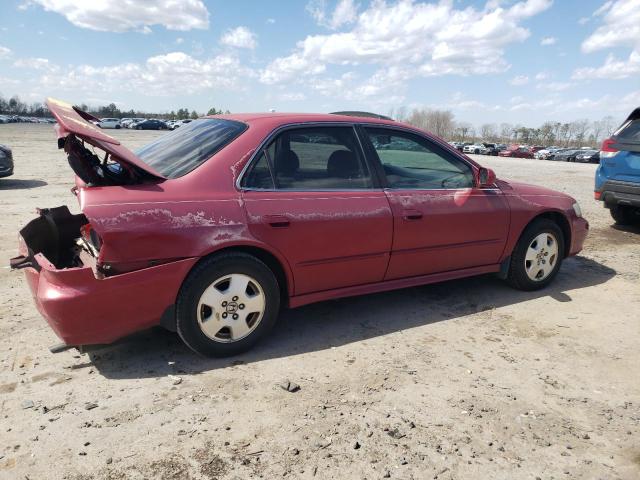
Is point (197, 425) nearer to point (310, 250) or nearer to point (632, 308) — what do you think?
point (310, 250)

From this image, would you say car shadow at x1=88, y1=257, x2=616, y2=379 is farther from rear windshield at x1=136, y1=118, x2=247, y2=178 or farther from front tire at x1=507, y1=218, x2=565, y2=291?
rear windshield at x1=136, y1=118, x2=247, y2=178

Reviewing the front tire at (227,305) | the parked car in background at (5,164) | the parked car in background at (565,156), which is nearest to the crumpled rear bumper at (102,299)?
the front tire at (227,305)

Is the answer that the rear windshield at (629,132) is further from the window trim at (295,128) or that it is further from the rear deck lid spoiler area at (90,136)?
the rear deck lid spoiler area at (90,136)

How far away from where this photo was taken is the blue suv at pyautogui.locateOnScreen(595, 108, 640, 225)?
22.9 feet

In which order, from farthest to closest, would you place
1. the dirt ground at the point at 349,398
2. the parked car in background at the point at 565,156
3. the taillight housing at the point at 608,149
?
the parked car in background at the point at 565,156, the taillight housing at the point at 608,149, the dirt ground at the point at 349,398

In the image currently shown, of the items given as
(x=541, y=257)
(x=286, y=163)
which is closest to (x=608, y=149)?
(x=541, y=257)

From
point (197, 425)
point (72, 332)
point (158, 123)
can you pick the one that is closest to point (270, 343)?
point (197, 425)

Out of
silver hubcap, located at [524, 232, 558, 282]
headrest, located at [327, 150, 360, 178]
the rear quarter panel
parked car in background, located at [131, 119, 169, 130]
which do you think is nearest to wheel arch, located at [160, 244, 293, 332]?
headrest, located at [327, 150, 360, 178]

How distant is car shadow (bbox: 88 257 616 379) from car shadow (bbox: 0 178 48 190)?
900 cm

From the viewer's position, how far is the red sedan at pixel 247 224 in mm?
2984

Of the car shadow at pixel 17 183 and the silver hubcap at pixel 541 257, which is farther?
the car shadow at pixel 17 183

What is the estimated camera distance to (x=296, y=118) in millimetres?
3746

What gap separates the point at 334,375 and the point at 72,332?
1651mm

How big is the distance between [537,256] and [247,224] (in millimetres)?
3069
